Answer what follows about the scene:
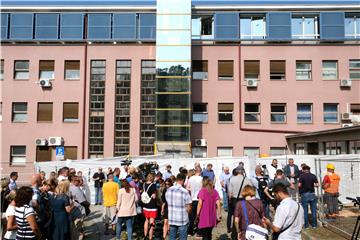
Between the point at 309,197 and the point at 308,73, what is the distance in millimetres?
20278

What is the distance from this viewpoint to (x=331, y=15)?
3022 cm

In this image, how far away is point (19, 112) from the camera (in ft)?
101

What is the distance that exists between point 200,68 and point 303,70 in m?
8.02

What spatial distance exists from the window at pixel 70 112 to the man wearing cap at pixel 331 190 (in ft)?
71.4

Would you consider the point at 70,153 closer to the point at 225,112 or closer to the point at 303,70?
the point at 225,112

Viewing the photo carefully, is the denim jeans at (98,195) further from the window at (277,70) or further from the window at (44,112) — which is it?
the window at (277,70)

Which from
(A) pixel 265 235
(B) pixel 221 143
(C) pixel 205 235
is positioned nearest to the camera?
(A) pixel 265 235

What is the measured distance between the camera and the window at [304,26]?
3084 centimetres

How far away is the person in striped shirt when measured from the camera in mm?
6277

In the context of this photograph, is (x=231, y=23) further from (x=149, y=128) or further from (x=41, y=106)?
(x=41, y=106)

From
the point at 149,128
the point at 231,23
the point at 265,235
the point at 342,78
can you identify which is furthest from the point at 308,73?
the point at 265,235

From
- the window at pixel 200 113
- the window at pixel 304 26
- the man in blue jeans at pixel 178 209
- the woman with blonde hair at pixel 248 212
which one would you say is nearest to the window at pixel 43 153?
the window at pixel 200 113

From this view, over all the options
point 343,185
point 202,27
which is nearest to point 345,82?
point 202,27

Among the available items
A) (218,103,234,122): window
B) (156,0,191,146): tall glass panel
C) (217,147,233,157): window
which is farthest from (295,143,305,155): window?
(156,0,191,146): tall glass panel
